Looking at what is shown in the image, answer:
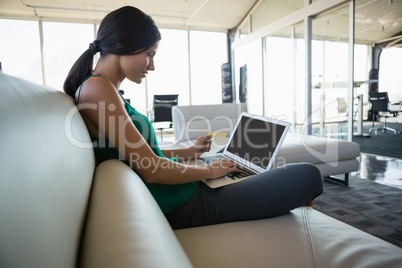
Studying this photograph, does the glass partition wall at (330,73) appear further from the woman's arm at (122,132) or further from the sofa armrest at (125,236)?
the sofa armrest at (125,236)

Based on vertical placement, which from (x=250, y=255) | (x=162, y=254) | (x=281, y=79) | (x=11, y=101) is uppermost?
(x=281, y=79)

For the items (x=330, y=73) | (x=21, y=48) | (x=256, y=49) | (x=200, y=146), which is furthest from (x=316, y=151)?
(x=21, y=48)

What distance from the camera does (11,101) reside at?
0.41 metres

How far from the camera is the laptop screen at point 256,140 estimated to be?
1338 millimetres

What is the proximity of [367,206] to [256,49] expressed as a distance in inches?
237

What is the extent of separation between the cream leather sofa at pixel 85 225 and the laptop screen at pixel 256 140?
1.54 ft

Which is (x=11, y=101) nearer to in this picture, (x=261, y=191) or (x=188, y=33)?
(x=261, y=191)

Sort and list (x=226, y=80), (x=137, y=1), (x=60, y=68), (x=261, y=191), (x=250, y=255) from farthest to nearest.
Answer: (x=226, y=80) < (x=60, y=68) < (x=137, y=1) < (x=261, y=191) < (x=250, y=255)

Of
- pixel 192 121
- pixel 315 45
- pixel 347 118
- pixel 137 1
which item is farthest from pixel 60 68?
pixel 347 118

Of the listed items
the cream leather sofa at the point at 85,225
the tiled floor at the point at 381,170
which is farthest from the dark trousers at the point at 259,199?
Answer: the tiled floor at the point at 381,170

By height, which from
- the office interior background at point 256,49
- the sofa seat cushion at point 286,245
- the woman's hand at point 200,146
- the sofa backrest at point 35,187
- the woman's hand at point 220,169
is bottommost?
the sofa seat cushion at point 286,245

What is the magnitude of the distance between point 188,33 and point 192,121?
568 cm

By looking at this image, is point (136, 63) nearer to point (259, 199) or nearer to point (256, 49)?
point (259, 199)

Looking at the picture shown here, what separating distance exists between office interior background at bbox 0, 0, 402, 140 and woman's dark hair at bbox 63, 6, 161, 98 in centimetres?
430
